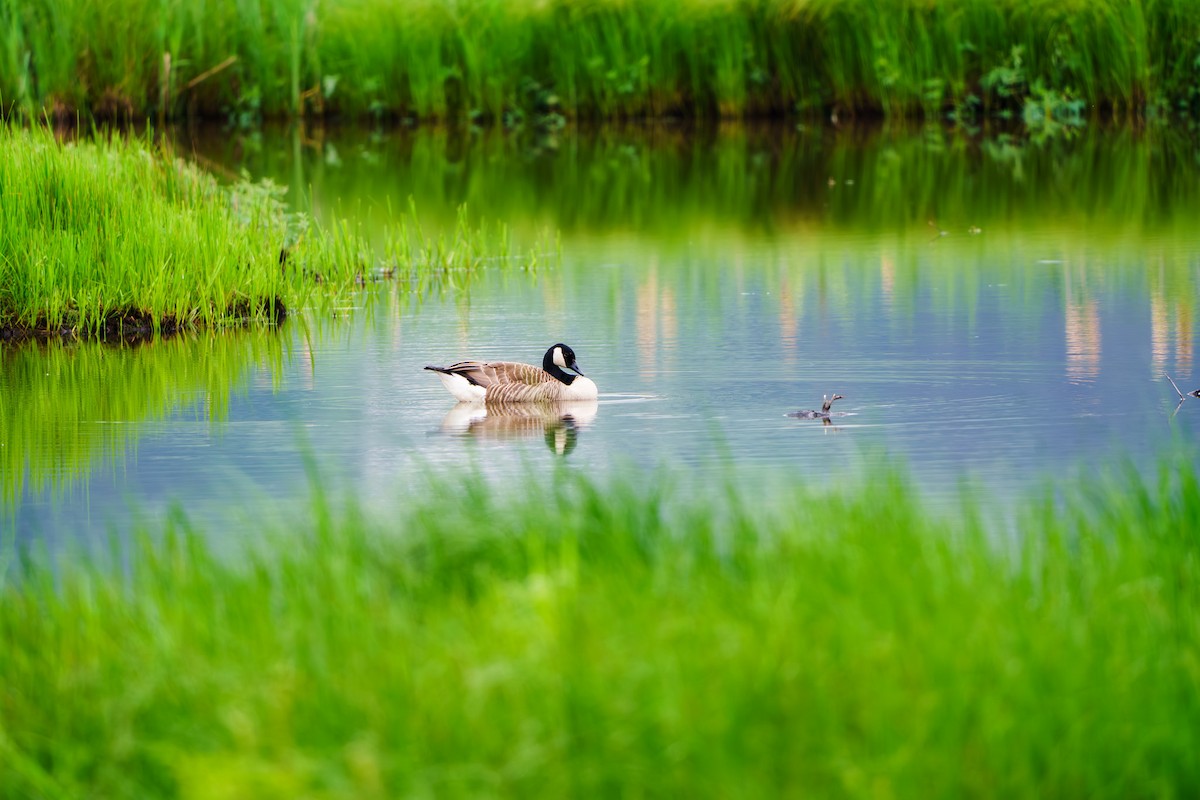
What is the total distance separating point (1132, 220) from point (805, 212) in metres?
2.82

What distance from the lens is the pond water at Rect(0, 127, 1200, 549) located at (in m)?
7.92

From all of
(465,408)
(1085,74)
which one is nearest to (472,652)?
(465,408)

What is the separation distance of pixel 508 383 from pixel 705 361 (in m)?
1.28

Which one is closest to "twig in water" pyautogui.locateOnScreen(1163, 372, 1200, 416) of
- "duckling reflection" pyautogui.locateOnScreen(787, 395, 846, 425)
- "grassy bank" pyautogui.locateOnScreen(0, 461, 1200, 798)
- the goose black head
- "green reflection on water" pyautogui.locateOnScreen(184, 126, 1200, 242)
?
"duckling reflection" pyautogui.locateOnScreen(787, 395, 846, 425)

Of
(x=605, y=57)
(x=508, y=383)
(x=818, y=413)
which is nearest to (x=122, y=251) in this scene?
(x=508, y=383)

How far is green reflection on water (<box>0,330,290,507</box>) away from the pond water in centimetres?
3

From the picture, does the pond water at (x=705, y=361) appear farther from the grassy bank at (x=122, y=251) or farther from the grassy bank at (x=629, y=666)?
the grassy bank at (x=629, y=666)

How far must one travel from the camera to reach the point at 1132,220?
640 inches

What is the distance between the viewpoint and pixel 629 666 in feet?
14.2

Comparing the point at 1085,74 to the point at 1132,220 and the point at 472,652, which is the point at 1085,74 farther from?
the point at 472,652

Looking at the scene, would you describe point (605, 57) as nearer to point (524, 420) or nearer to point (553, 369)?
point (553, 369)

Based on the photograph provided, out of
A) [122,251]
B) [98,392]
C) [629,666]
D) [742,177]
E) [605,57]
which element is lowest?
[629,666]

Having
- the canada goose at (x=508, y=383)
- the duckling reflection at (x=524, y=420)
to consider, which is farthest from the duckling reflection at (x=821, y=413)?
the canada goose at (x=508, y=383)

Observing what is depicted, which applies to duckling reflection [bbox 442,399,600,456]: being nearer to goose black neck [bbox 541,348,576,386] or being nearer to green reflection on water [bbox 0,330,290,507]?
goose black neck [bbox 541,348,576,386]
